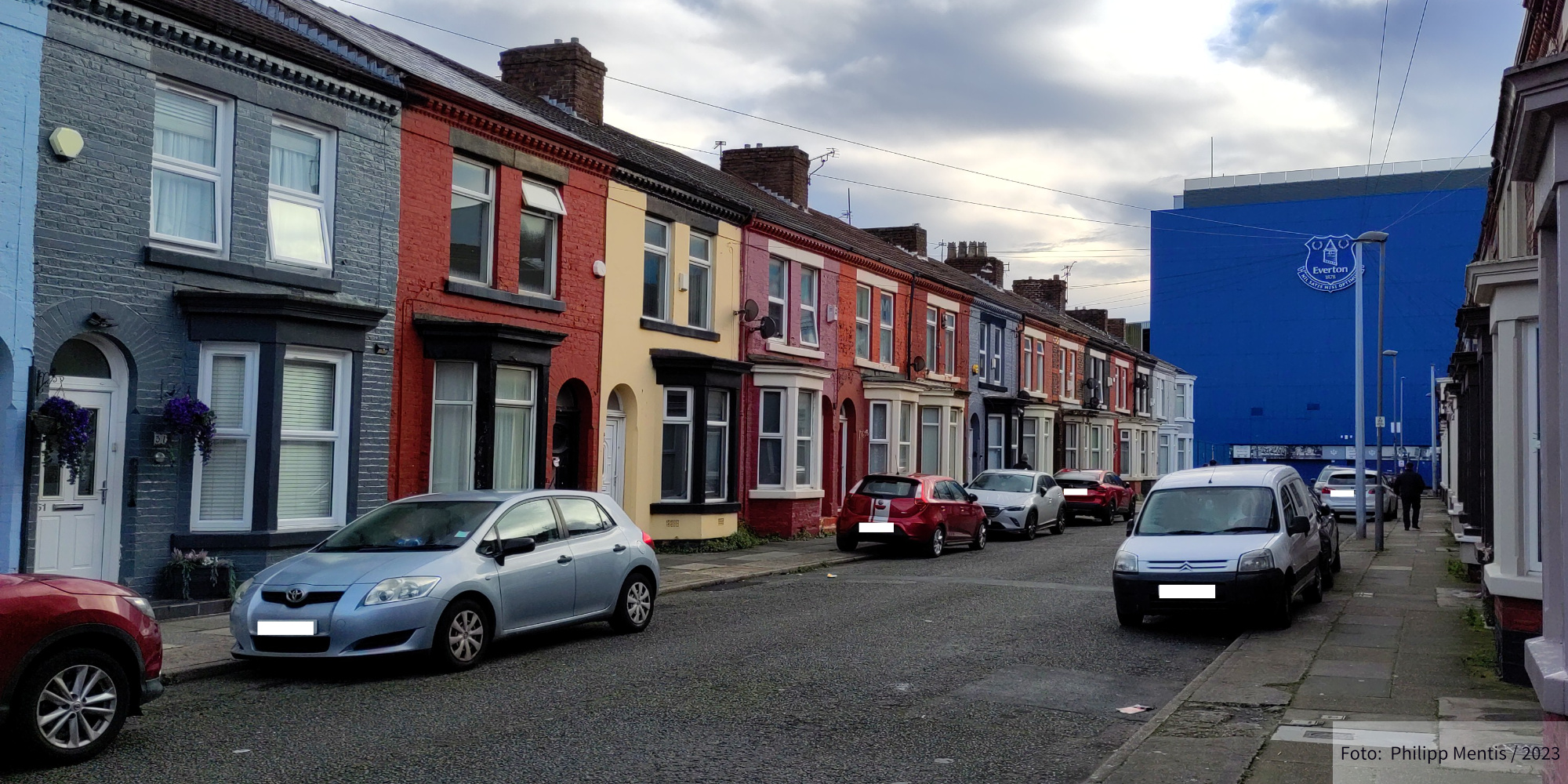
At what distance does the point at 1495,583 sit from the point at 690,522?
1415 centimetres

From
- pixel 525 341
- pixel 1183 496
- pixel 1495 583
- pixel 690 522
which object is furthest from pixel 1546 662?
pixel 690 522

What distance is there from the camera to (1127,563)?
1257cm

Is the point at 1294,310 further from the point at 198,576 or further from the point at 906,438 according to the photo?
the point at 198,576

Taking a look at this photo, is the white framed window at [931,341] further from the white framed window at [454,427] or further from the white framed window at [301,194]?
the white framed window at [301,194]

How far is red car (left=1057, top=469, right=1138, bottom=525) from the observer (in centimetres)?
3212

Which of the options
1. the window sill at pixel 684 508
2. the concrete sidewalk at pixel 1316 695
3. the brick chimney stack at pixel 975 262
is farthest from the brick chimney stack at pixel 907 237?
the concrete sidewalk at pixel 1316 695

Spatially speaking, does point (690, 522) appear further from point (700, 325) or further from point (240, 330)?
point (240, 330)

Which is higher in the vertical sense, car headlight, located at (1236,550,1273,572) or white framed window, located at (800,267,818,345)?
white framed window, located at (800,267,818,345)

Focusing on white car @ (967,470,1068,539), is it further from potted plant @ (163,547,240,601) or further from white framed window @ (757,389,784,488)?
potted plant @ (163,547,240,601)

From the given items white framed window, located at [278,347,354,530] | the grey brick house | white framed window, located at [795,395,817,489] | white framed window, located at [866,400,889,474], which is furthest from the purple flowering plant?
white framed window, located at [866,400,889,474]

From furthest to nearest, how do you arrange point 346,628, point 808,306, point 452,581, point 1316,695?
point 808,306, point 452,581, point 346,628, point 1316,695

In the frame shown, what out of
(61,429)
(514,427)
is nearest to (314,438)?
(61,429)

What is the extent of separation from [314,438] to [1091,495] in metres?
22.4

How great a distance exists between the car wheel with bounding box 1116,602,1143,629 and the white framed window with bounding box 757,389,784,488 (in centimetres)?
1214
